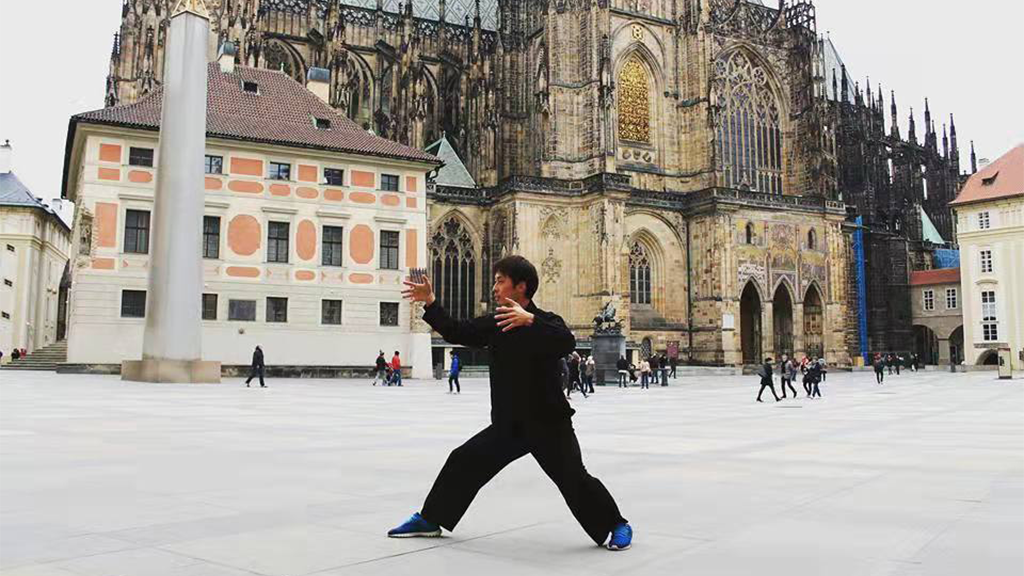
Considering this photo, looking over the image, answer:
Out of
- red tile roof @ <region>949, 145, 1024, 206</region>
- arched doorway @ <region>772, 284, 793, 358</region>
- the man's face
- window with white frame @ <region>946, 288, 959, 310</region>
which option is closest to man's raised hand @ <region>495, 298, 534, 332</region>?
the man's face

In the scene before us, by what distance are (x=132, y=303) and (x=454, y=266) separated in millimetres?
18626

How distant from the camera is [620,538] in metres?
4.40

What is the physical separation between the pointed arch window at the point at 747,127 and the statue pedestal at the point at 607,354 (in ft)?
69.1

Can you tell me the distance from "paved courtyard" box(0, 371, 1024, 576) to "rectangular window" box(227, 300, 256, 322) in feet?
63.2

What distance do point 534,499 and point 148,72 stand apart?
3990 cm

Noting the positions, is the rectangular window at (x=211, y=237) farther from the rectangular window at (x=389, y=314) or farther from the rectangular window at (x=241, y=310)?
the rectangular window at (x=389, y=314)

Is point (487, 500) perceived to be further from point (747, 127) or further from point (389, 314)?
point (747, 127)

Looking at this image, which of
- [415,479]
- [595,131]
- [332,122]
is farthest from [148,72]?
[415,479]

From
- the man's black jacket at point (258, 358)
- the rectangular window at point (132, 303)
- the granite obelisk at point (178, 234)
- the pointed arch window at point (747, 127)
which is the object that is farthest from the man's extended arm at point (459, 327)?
the pointed arch window at point (747, 127)

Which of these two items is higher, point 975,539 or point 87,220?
point 87,220

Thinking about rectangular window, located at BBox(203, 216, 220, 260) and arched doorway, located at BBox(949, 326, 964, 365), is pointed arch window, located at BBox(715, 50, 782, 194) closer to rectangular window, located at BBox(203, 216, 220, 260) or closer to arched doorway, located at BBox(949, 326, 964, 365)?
arched doorway, located at BBox(949, 326, 964, 365)

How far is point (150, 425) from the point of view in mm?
11031

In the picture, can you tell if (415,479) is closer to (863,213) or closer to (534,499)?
(534,499)

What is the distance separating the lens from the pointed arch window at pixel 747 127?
52.0 m
